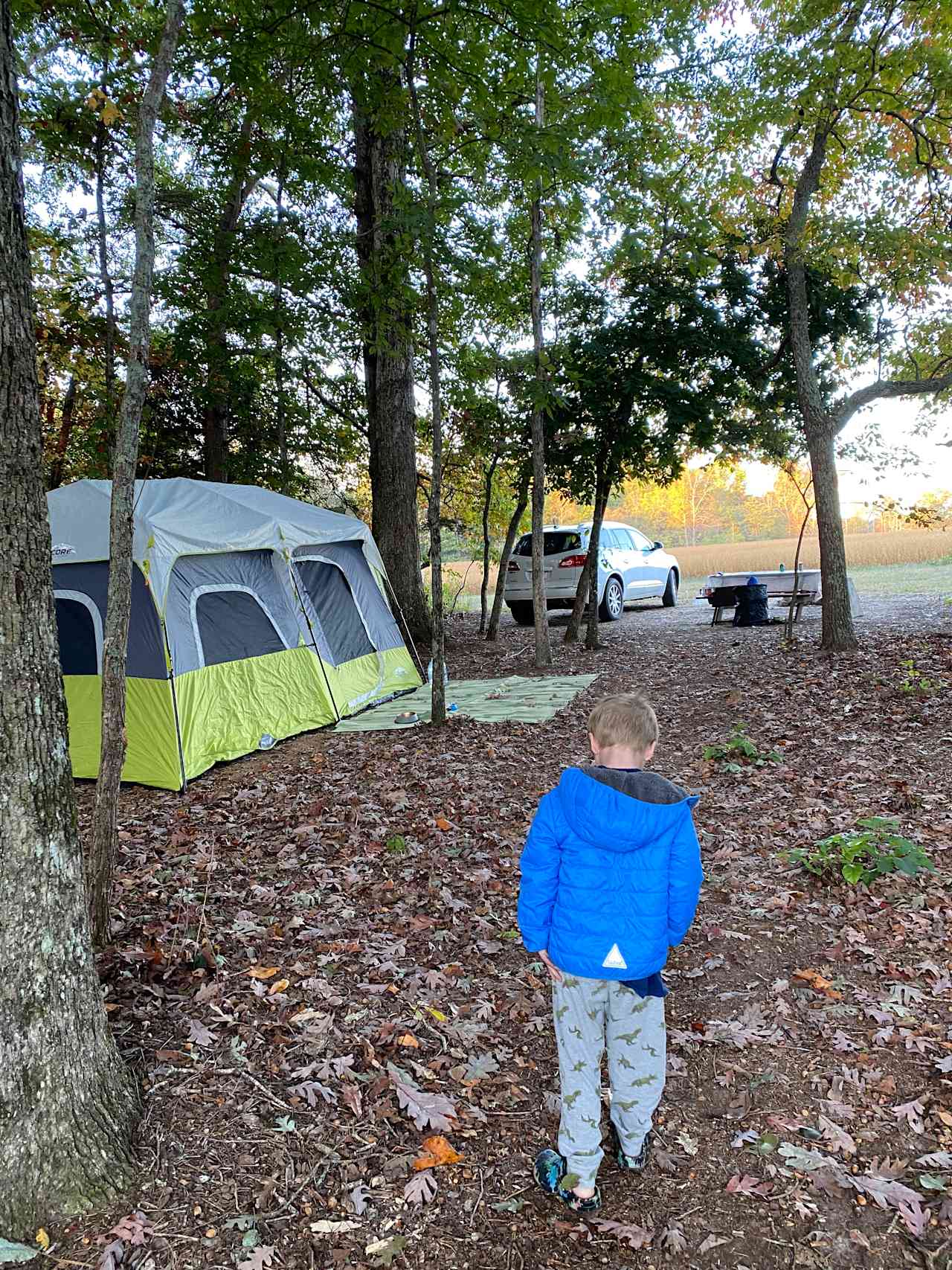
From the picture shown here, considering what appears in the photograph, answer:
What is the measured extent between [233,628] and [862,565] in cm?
2947

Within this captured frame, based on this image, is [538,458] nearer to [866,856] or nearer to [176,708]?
[176,708]

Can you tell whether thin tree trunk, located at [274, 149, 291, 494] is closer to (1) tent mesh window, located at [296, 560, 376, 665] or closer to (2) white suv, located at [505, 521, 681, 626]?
(1) tent mesh window, located at [296, 560, 376, 665]

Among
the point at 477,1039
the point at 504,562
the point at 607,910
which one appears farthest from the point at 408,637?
the point at 607,910

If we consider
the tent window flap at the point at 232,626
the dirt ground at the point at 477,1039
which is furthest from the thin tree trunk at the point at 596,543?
the dirt ground at the point at 477,1039

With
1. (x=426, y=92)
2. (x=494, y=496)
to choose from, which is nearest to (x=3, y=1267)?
(x=426, y=92)

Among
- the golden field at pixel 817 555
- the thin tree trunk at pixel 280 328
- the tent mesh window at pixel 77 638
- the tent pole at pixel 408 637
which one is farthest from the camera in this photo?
the golden field at pixel 817 555

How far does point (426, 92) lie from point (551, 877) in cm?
864

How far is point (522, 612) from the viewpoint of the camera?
16359 mm

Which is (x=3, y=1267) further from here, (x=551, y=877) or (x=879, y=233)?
(x=879, y=233)

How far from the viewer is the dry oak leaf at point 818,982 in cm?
324

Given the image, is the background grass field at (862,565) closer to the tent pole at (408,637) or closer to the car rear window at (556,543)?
the car rear window at (556,543)

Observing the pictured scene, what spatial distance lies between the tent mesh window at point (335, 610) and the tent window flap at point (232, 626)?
0.81 metres

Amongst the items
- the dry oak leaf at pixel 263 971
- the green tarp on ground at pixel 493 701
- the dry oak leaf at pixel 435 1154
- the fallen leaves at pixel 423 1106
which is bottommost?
the dry oak leaf at pixel 435 1154

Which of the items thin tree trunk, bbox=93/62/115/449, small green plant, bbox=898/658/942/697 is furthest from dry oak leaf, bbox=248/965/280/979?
thin tree trunk, bbox=93/62/115/449
